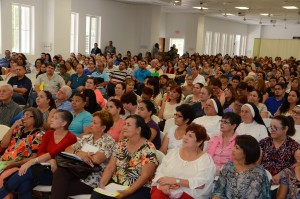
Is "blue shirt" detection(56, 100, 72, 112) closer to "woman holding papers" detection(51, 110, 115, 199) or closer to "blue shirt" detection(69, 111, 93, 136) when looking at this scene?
"blue shirt" detection(69, 111, 93, 136)

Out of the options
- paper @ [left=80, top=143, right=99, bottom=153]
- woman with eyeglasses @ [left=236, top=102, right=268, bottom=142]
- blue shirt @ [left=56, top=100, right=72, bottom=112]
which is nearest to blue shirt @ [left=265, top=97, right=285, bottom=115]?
woman with eyeglasses @ [left=236, top=102, right=268, bottom=142]

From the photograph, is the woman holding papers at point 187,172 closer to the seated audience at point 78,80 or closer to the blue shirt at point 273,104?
the blue shirt at point 273,104

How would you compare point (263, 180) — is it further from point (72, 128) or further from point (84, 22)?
point (84, 22)

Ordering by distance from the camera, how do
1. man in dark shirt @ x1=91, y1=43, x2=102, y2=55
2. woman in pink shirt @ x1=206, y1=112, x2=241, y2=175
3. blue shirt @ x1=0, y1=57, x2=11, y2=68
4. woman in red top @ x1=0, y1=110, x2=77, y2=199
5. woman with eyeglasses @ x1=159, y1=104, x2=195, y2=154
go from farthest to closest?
man in dark shirt @ x1=91, y1=43, x2=102, y2=55
blue shirt @ x1=0, y1=57, x2=11, y2=68
woman with eyeglasses @ x1=159, y1=104, x2=195, y2=154
woman in pink shirt @ x1=206, y1=112, x2=241, y2=175
woman in red top @ x1=0, y1=110, x2=77, y2=199

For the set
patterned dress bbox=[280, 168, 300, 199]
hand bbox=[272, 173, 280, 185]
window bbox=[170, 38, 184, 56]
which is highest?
window bbox=[170, 38, 184, 56]

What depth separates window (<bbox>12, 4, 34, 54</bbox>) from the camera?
1280 cm

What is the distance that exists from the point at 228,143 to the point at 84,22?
13215 millimetres

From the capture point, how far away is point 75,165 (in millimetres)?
3328

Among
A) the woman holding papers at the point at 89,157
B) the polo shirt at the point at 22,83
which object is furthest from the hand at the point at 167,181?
the polo shirt at the point at 22,83

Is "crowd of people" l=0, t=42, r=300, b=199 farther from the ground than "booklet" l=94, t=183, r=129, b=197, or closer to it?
farther from the ground

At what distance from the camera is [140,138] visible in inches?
136

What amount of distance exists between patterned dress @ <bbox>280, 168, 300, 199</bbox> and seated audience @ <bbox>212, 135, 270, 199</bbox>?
7.0 inches

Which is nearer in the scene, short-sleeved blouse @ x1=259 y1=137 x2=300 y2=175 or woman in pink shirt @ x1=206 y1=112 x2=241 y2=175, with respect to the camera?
short-sleeved blouse @ x1=259 y1=137 x2=300 y2=175

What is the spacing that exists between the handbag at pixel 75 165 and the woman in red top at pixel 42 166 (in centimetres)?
18
